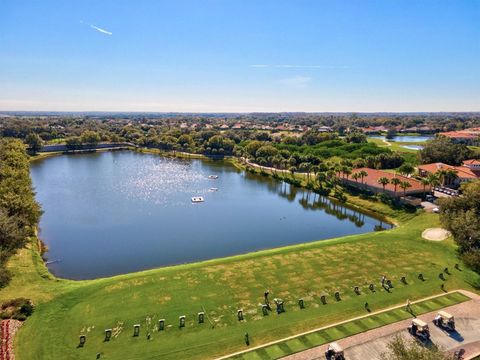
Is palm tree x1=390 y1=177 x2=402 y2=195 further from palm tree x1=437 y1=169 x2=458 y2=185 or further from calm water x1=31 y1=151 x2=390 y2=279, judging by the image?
palm tree x1=437 y1=169 x2=458 y2=185

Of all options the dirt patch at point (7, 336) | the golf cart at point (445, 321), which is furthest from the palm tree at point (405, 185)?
the dirt patch at point (7, 336)

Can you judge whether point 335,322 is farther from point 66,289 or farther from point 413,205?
point 413,205

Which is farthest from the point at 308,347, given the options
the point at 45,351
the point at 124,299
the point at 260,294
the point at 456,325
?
the point at 45,351

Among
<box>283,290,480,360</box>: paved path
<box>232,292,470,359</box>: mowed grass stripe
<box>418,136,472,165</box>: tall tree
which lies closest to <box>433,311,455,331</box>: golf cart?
<box>283,290,480,360</box>: paved path

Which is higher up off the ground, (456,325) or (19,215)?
(19,215)

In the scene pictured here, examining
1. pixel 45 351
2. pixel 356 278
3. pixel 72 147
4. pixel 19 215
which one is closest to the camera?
pixel 45 351

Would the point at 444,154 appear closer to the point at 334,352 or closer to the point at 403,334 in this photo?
the point at 403,334

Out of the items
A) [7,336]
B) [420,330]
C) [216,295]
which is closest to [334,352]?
[420,330]
